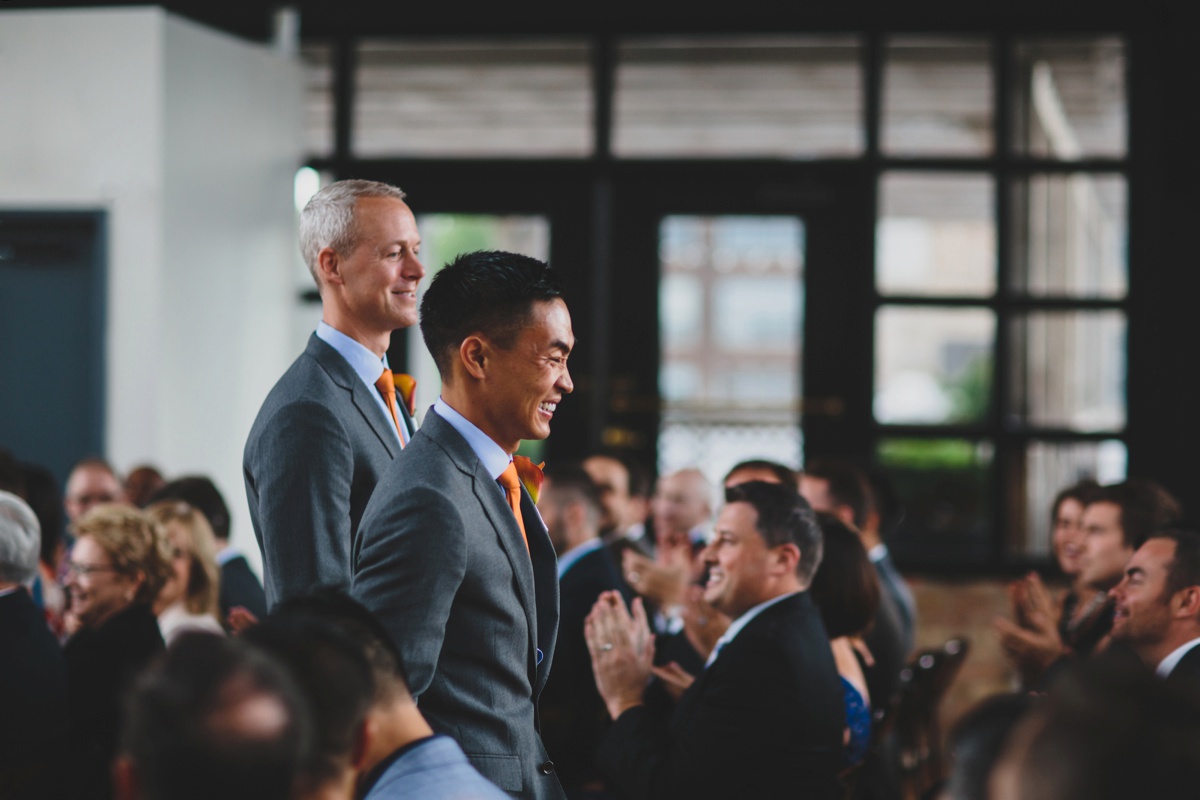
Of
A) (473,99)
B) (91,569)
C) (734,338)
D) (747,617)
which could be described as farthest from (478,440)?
(473,99)

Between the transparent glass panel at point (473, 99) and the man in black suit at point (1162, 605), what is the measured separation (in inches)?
193

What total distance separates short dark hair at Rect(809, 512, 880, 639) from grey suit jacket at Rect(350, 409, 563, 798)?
4.85 ft

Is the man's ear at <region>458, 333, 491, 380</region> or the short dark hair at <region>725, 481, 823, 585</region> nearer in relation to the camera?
the man's ear at <region>458, 333, 491, 380</region>

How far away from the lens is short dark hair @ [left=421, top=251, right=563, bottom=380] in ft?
7.18

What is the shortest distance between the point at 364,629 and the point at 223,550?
3.27m

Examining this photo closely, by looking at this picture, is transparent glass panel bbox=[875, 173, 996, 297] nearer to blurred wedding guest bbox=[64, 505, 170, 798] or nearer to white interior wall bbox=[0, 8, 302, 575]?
white interior wall bbox=[0, 8, 302, 575]

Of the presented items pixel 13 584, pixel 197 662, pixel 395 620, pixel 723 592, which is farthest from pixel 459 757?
pixel 13 584

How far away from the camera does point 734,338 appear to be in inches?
295

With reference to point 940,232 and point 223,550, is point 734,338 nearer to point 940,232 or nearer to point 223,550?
point 940,232

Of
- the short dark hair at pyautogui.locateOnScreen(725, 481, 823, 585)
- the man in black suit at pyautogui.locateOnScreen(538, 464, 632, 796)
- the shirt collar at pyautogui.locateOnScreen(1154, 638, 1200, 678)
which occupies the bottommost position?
the man in black suit at pyautogui.locateOnScreen(538, 464, 632, 796)

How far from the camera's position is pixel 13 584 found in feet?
10.9

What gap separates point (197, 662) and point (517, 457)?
1.12 m

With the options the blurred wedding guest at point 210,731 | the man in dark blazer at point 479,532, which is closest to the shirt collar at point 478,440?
the man in dark blazer at point 479,532

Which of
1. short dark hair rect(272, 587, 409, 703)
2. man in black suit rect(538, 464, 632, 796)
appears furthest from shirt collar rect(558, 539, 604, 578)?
short dark hair rect(272, 587, 409, 703)
